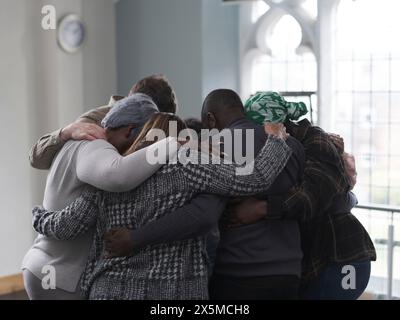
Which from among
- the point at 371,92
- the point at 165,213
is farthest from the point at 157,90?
the point at 371,92

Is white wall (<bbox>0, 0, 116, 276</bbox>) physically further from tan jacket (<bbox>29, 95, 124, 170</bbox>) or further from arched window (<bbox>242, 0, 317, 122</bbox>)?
tan jacket (<bbox>29, 95, 124, 170</bbox>)

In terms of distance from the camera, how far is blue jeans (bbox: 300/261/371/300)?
2.33 meters

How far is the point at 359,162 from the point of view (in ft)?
14.8

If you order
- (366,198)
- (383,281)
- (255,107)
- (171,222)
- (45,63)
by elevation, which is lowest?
(383,281)

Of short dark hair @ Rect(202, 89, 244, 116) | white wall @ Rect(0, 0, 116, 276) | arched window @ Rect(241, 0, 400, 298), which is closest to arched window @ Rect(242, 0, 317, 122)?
arched window @ Rect(241, 0, 400, 298)

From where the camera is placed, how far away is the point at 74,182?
207cm

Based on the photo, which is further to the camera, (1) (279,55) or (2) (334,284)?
(1) (279,55)

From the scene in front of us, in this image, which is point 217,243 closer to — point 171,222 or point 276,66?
point 171,222

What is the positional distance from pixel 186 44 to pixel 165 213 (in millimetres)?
3053

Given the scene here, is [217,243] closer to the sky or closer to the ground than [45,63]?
closer to the ground

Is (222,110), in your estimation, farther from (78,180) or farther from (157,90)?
(78,180)

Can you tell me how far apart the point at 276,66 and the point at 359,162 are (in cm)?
94

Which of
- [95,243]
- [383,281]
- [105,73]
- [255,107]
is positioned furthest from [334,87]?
[95,243]

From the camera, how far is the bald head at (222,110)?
2.16 m
